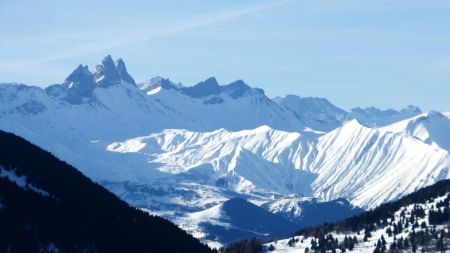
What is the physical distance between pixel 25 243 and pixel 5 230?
12.3ft

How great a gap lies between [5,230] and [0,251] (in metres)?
10.1

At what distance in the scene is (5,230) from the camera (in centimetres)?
19962

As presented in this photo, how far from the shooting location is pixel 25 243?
200 m

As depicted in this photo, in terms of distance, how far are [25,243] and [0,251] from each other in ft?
33.2

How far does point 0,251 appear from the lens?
18988cm
